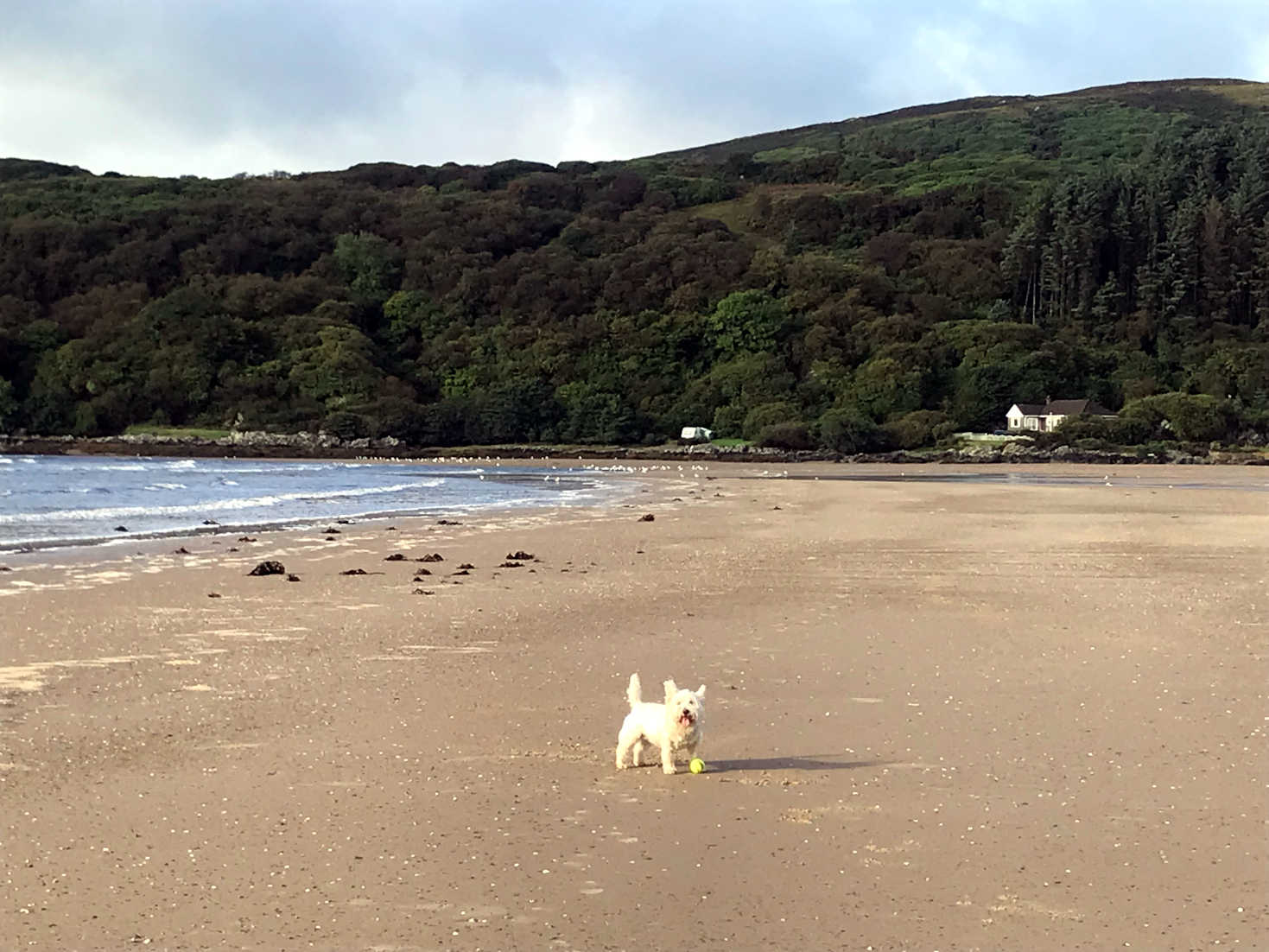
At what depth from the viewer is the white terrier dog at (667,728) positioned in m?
6.20

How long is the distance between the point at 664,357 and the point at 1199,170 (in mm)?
45138

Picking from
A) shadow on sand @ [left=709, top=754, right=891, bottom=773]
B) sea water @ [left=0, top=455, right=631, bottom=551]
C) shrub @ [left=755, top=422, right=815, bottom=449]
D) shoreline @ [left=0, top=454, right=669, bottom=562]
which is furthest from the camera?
shrub @ [left=755, top=422, right=815, bottom=449]

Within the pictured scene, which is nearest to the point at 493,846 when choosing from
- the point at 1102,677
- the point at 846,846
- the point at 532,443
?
the point at 846,846

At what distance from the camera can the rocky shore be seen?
193ft

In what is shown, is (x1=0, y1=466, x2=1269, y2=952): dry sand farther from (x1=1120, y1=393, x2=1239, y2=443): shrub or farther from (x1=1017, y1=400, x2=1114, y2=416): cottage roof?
(x1=1017, y1=400, x2=1114, y2=416): cottage roof

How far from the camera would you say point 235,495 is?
3138cm

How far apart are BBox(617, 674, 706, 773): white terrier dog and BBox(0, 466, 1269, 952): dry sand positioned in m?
0.18

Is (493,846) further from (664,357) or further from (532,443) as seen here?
(664,357)

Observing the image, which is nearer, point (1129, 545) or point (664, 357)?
point (1129, 545)

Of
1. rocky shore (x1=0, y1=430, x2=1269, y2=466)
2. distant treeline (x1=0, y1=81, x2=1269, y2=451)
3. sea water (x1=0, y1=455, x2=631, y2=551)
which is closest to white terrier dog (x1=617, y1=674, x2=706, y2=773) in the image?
sea water (x1=0, y1=455, x2=631, y2=551)

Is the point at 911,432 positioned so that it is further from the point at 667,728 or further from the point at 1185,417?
the point at 667,728

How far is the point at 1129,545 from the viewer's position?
18375mm

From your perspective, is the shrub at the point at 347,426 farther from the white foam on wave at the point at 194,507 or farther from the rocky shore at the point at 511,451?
the white foam on wave at the point at 194,507

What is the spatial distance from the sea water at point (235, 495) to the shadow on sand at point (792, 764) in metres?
13.3
